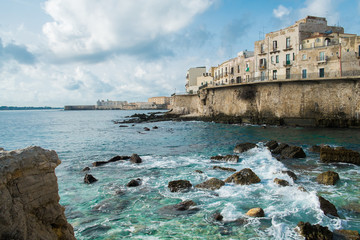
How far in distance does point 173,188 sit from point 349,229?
6.41 metres

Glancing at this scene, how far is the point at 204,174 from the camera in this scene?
519 inches

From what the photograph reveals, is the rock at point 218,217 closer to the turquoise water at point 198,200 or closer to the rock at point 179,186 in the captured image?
the turquoise water at point 198,200

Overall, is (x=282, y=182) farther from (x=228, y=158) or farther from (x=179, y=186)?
(x=228, y=158)

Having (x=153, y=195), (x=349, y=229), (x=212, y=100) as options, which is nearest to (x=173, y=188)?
(x=153, y=195)

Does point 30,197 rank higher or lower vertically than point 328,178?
higher

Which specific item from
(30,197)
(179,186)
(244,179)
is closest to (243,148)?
(244,179)

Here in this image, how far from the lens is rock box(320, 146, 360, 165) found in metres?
14.6

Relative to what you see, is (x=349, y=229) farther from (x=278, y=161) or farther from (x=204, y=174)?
(x=278, y=161)

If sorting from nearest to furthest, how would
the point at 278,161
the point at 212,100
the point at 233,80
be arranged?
the point at 278,161 → the point at 212,100 → the point at 233,80

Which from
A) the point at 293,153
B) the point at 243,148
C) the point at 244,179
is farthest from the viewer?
the point at 243,148

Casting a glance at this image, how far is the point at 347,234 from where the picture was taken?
6.71 meters

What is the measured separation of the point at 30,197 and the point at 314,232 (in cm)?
693

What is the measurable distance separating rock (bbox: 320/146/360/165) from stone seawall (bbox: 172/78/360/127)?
1802 centimetres

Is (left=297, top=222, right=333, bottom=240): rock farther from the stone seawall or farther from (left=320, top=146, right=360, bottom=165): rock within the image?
the stone seawall
